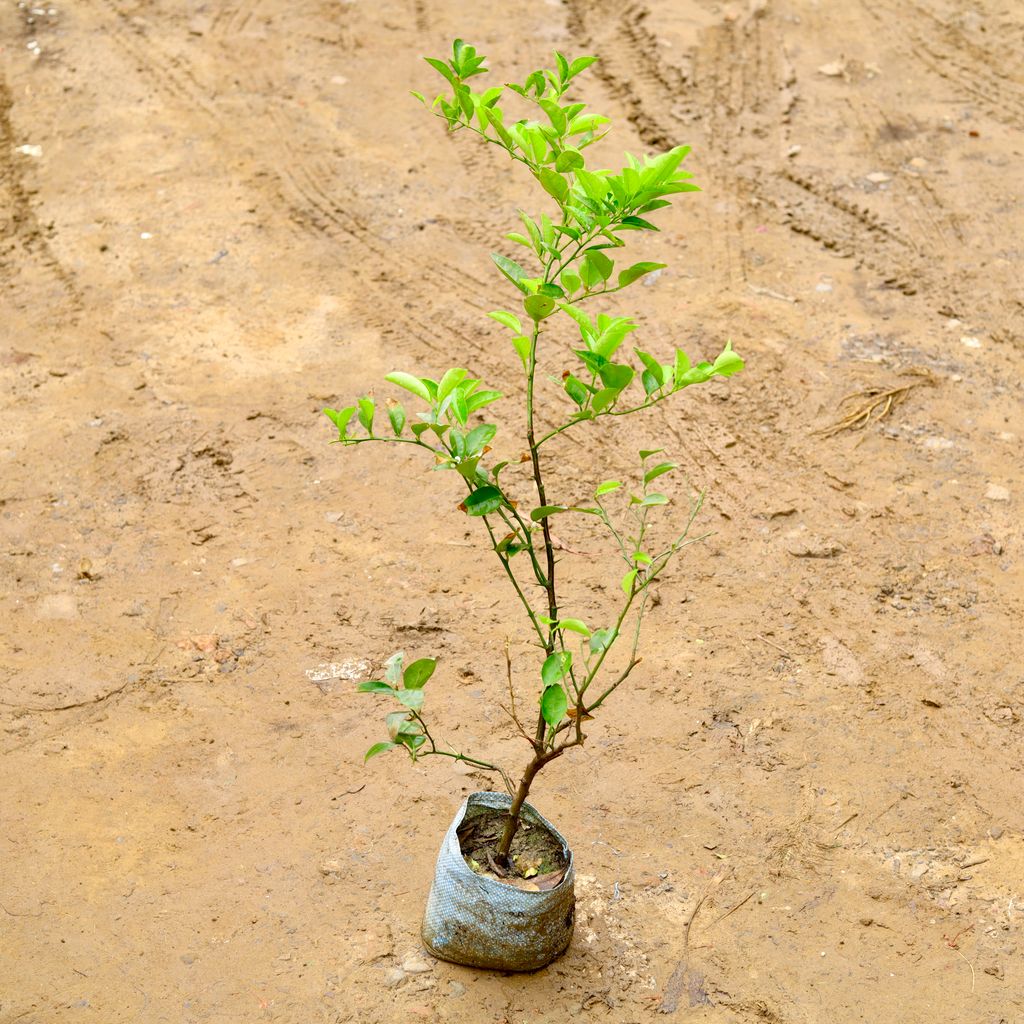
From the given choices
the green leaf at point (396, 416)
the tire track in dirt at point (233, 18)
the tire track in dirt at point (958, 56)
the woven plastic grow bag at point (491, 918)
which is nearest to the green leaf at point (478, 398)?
the green leaf at point (396, 416)

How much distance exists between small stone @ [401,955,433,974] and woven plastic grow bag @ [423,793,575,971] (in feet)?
0.12

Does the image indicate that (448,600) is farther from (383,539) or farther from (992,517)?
(992,517)

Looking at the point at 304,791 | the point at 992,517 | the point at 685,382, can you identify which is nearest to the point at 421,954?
the point at 304,791

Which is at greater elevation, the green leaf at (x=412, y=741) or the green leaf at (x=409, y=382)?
the green leaf at (x=409, y=382)

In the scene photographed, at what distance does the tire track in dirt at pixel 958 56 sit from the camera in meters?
6.25

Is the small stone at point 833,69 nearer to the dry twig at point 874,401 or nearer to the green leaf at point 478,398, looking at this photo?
the dry twig at point 874,401

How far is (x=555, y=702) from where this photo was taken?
244 cm

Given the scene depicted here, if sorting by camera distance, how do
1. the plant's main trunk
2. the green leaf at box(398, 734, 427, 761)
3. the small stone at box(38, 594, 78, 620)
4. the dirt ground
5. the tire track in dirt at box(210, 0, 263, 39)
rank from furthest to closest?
the tire track in dirt at box(210, 0, 263, 39) → the small stone at box(38, 594, 78, 620) → the dirt ground → the plant's main trunk → the green leaf at box(398, 734, 427, 761)

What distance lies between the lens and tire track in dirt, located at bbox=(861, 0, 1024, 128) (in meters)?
6.25

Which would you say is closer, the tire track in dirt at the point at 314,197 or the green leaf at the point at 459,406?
the green leaf at the point at 459,406

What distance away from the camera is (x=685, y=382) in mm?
2260

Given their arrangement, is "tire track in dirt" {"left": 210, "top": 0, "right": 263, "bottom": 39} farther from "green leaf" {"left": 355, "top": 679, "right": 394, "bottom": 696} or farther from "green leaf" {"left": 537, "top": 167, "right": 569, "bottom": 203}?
"green leaf" {"left": 355, "top": 679, "right": 394, "bottom": 696}

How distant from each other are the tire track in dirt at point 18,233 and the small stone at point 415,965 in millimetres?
3462

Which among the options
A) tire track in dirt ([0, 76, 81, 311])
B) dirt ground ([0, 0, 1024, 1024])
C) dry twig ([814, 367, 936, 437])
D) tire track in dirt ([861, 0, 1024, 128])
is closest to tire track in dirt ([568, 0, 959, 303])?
dirt ground ([0, 0, 1024, 1024])
